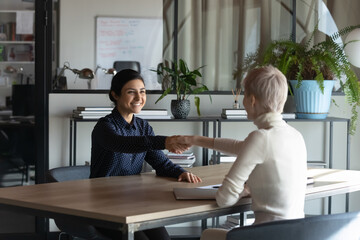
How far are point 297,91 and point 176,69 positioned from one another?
36.1 inches

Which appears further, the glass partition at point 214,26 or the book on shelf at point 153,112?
the glass partition at point 214,26

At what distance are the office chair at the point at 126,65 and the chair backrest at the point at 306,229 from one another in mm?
3156

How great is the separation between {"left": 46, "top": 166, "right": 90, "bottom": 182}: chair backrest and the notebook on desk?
847mm

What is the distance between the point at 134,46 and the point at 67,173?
2318 millimetres

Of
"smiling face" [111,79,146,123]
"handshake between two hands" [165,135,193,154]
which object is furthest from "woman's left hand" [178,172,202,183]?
"smiling face" [111,79,146,123]

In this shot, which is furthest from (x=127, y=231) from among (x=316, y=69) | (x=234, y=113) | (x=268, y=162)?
(x=316, y=69)

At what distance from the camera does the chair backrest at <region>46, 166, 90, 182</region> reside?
11.0ft

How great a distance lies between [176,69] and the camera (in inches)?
194

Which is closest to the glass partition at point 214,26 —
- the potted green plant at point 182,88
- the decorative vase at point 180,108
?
the potted green plant at point 182,88

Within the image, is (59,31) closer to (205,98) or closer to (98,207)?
Result: (205,98)

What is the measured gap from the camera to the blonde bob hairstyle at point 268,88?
8.38ft

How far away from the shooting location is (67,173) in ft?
11.4

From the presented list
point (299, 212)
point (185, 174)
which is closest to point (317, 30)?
point (185, 174)

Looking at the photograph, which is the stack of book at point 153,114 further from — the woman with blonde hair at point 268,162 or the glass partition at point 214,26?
the woman with blonde hair at point 268,162
